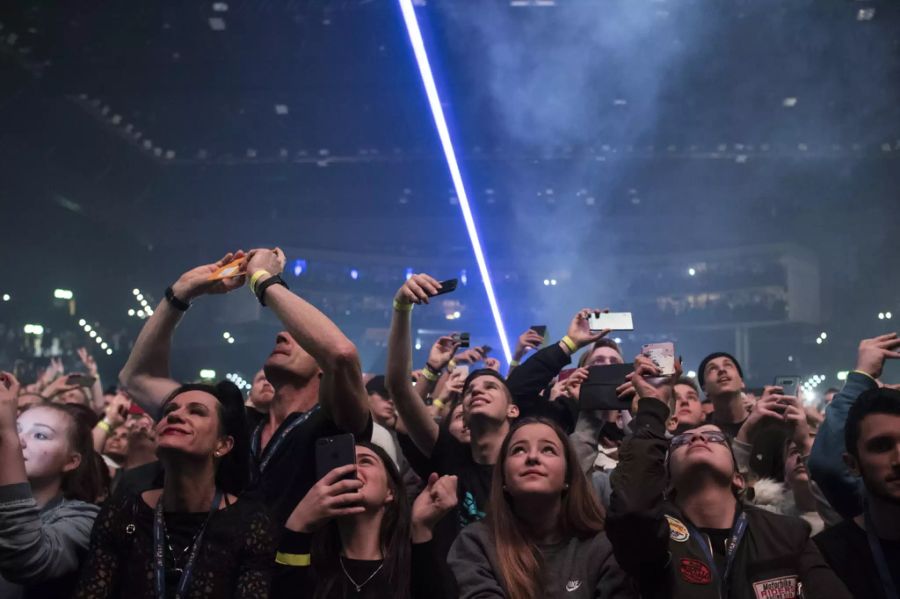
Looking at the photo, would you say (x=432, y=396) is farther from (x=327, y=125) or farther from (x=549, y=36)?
(x=327, y=125)

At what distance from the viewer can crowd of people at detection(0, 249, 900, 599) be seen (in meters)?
2.14

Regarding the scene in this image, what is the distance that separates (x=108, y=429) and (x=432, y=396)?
7.11ft

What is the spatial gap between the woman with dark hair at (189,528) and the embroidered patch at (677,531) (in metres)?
1.26

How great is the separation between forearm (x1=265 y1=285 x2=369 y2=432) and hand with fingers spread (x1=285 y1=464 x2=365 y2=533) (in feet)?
0.96

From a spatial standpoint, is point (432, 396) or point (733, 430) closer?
point (733, 430)

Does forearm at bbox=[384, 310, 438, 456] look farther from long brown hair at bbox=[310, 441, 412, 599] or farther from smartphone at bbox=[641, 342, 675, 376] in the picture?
smartphone at bbox=[641, 342, 675, 376]

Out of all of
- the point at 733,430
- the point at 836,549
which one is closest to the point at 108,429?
the point at 733,430

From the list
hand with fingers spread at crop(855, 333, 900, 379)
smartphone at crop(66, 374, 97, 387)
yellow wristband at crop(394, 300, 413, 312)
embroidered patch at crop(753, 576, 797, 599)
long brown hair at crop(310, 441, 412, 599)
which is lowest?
embroidered patch at crop(753, 576, 797, 599)

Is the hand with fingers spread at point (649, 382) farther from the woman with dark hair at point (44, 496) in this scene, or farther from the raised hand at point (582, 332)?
the woman with dark hair at point (44, 496)

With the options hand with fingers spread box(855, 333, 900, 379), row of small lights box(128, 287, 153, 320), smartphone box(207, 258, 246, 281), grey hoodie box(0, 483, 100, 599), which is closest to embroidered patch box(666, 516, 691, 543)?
hand with fingers spread box(855, 333, 900, 379)

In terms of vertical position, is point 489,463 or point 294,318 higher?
point 294,318

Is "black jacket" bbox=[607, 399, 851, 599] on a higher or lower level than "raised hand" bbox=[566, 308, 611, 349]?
lower

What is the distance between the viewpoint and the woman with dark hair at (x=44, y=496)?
2.24 meters

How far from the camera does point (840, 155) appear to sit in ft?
60.0
